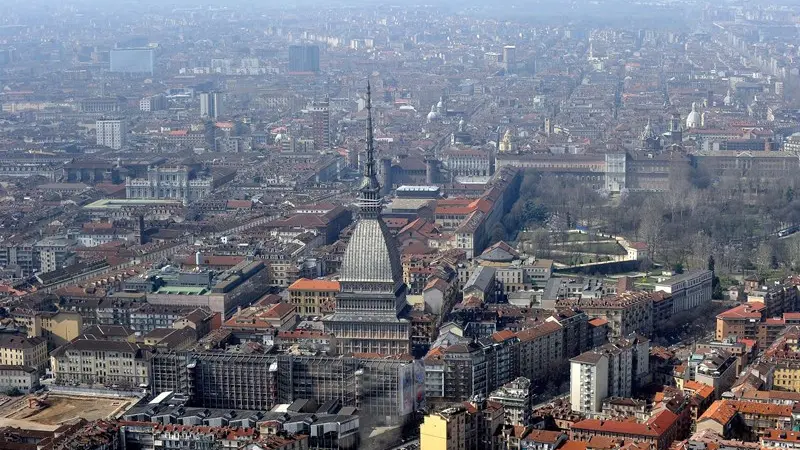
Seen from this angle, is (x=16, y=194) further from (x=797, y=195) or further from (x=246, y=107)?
(x=246, y=107)

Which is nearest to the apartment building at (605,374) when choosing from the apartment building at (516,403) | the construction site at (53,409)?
the apartment building at (516,403)

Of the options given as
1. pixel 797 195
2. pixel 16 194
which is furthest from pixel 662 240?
pixel 16 194

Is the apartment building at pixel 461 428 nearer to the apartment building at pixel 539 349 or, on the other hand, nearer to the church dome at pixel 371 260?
the apartment building at pixel 539 349

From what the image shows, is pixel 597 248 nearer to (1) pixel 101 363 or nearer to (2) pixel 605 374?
(2) pixel 605 374

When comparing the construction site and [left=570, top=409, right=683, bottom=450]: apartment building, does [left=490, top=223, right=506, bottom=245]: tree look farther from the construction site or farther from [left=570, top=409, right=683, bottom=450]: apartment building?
[left=570, top=409, right=683, bottom=450]: apartment building

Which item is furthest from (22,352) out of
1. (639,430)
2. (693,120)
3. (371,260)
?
(693,120)

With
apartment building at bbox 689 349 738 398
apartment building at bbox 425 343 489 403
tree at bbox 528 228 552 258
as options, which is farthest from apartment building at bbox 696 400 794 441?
tree at bbox 528 228 552 258
